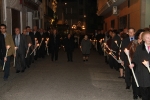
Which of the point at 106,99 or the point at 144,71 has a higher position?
the point at 144,71

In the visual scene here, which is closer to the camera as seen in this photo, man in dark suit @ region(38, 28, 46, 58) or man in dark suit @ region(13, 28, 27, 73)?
man in dark suit @ region(13, 28, 27, 73)

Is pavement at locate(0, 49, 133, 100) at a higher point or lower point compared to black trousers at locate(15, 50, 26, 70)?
lower

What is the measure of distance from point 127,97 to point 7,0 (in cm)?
1336

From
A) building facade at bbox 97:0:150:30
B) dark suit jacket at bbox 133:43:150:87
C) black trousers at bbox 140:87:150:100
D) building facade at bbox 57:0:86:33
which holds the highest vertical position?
building facade at bbox 57:0:86:33

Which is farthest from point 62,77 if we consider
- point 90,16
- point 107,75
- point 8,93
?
point 90,16

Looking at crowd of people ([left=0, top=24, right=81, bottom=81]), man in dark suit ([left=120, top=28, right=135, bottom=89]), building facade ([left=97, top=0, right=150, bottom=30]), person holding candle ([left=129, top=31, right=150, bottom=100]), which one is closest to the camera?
person holding candle ([left=129, top=31, right=150, bottom=100])

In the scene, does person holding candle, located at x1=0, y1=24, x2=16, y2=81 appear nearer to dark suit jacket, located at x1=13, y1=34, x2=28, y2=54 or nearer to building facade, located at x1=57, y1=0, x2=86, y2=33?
dark suit jacket, located at x1=13, y1=34, x2=28, y2=54

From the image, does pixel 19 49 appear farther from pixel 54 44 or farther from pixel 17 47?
pixel 54 44

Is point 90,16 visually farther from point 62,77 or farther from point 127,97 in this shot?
point 127,97

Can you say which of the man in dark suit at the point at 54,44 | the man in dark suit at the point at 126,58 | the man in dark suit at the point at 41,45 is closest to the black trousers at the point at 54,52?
the man in dark suit at the point at 54,44

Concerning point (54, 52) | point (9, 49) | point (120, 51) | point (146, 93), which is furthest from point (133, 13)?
point (146, 93)

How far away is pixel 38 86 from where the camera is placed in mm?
9805

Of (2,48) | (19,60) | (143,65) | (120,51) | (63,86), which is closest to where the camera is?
(143,65)

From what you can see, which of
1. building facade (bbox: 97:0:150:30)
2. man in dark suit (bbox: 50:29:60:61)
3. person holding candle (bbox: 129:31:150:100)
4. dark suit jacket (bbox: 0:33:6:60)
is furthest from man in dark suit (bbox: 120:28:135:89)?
man in dark suit (bbox: 50:29:60:61)
